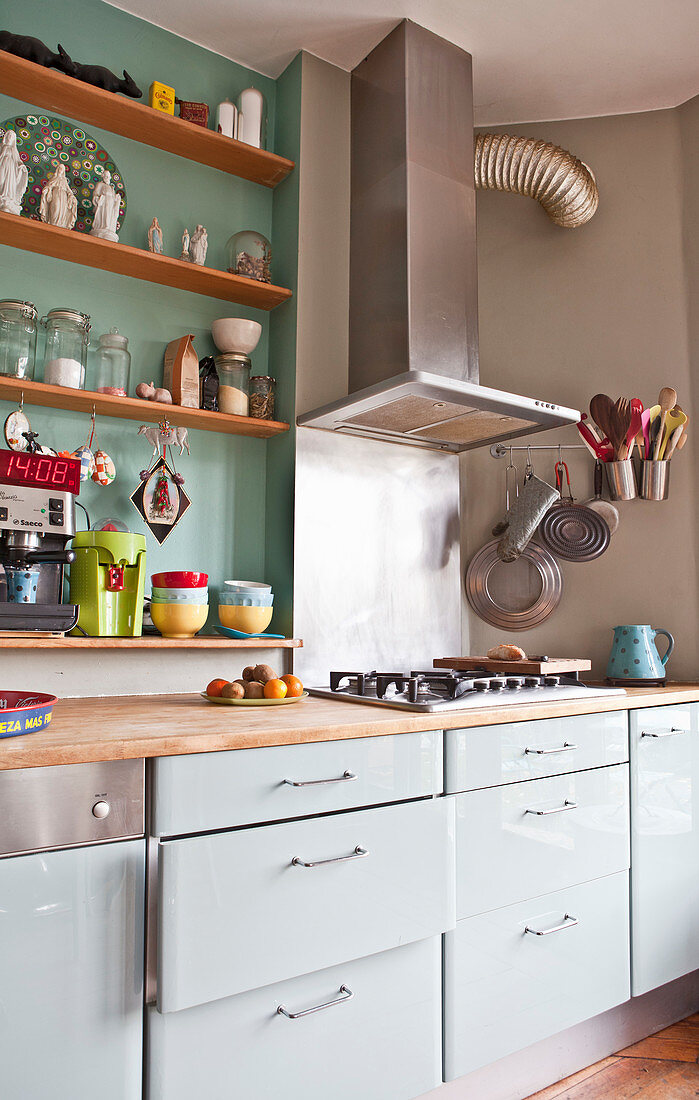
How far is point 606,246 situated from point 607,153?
369mm

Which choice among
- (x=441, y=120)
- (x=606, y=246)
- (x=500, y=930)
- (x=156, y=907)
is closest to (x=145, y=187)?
(x=441, y=120)

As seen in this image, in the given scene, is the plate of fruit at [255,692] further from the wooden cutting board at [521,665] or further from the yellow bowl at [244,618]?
the wooden cutting board at [521,665]

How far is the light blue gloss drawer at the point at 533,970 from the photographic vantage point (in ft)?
5.26

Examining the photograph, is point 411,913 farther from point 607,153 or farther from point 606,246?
point 607,153

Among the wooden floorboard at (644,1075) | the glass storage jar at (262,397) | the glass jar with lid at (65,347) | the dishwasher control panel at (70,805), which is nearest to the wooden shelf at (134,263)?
the glass jar with lid at (65,347)

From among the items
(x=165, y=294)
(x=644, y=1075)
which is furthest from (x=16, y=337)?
(x=644, y=1075)

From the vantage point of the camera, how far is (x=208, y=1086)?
1271mm

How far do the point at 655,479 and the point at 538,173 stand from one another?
1.15m

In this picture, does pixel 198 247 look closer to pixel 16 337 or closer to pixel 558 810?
pixel 16 337

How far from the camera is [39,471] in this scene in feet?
5.07

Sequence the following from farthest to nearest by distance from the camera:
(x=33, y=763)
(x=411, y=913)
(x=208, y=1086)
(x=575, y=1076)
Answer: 1. (x=575, y=1076)
2. (x=411, y=913)
3. (x=208, y=1086)
4. (x=33, y=763)

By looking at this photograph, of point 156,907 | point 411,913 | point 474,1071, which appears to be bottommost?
point 474,1071

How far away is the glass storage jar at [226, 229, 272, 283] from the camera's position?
7.54ft

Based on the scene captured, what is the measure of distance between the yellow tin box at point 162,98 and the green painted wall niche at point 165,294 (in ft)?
0.39
